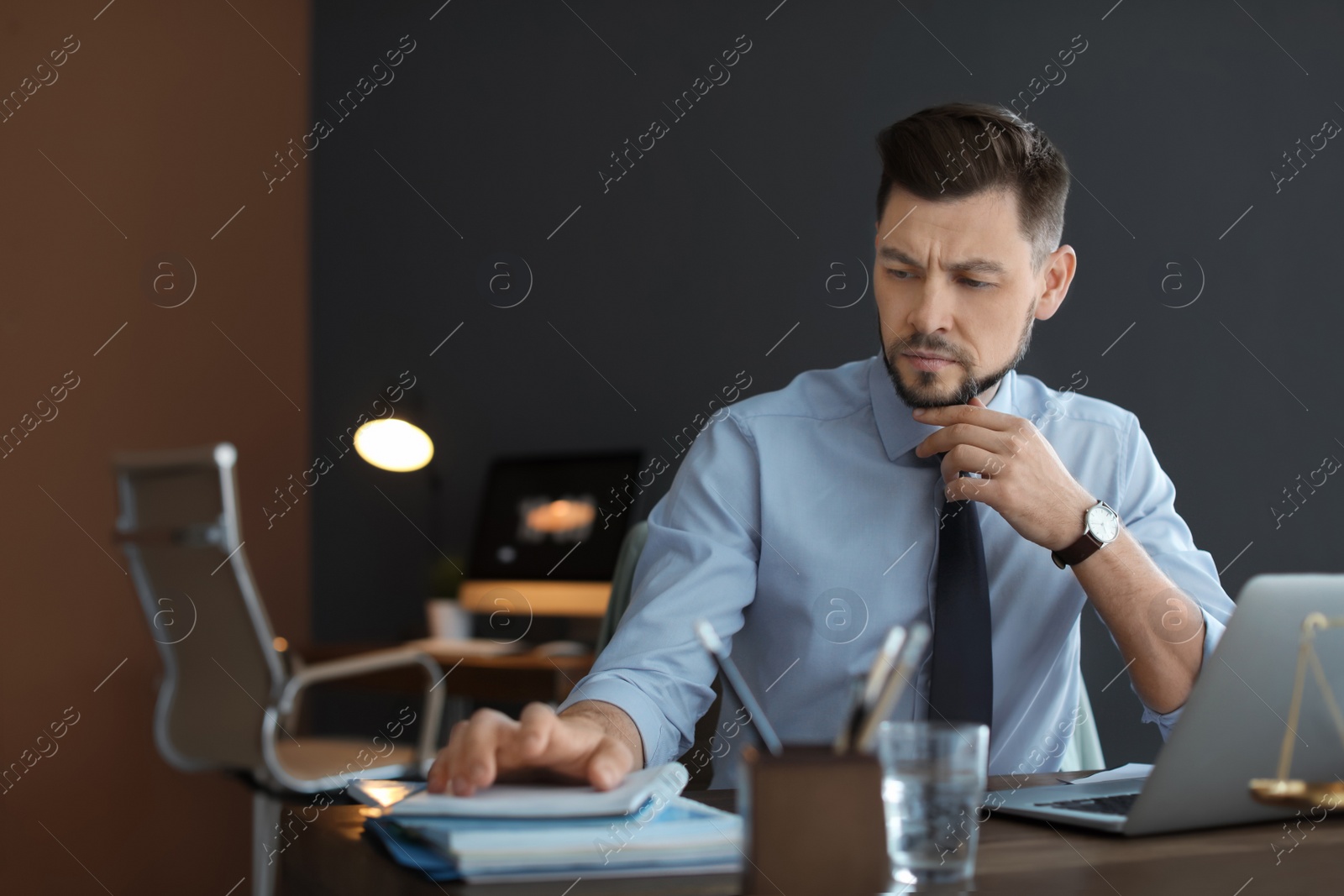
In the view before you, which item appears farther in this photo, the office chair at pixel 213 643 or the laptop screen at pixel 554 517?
the laptop screen at pixel 554 517

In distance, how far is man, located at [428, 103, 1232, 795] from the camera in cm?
129

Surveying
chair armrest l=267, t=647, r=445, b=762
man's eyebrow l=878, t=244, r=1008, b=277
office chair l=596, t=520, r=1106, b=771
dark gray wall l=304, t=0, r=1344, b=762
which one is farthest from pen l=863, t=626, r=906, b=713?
dark gray wall l=304, t=0, r=1344, b=762

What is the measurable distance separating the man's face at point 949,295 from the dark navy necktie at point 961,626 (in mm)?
165

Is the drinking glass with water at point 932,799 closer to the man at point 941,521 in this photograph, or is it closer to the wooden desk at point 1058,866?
the wooden desk at point 1058,866

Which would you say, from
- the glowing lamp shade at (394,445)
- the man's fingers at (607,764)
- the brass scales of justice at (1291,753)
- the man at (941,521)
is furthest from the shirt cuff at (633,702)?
the glowing lamp shade at (394,445)

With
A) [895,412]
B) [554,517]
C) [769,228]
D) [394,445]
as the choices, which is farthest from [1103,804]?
[394,445]

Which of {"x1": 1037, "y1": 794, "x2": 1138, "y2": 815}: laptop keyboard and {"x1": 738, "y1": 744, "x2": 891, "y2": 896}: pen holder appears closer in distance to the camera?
{"x1": 738, "y1": 744, "x2": 891, "y2": 896}: pen holder

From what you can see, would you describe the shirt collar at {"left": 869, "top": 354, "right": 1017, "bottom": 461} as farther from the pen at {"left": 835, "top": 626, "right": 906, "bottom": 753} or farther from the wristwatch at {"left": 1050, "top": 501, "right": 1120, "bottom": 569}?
the pen at {"left": 835, "top": 626, "right": 906, "bottom": 753}

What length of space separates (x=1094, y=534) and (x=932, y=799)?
29.1 inches

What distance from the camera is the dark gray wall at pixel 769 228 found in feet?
7.24

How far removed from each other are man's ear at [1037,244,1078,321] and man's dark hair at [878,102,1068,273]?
0.16ft

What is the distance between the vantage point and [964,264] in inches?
57.6

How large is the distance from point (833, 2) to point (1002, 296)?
3.96 ft

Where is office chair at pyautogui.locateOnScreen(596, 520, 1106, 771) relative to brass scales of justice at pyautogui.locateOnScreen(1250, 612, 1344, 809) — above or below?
Result: above
